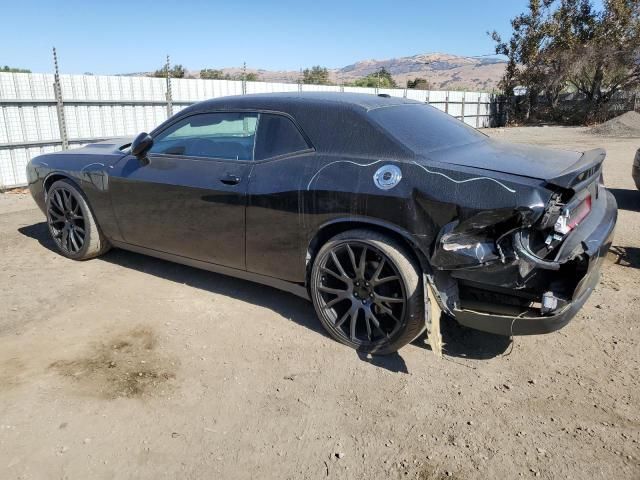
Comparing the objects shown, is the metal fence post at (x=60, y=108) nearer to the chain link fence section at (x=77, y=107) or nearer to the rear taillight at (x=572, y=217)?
the chain link fence section at (x=77, y=107)

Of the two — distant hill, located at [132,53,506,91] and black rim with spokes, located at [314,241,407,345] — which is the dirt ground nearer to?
black rim with spokes, located at [314,241,407,345]

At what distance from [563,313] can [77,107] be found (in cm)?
1067

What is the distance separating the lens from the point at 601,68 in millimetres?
30344

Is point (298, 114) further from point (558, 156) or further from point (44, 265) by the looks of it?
point (44, 265)

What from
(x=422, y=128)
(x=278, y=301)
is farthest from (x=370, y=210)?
(x=278, y=301)

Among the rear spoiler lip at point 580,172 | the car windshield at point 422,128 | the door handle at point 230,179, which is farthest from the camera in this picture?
the door handle at point 230,179

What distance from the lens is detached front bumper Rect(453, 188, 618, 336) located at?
2900 mm

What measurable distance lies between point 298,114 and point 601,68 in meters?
32.7

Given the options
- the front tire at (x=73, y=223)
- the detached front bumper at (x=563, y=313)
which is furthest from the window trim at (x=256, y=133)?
the detached front bumper at (x=563, y=313)

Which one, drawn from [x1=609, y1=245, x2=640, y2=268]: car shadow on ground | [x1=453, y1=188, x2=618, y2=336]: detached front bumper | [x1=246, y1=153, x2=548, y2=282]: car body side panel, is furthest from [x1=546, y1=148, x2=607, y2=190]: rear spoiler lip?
[x1=609, y1=245, x2=640, y2=268]: car shadow on ground

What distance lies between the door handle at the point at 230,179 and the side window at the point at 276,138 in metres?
0.22

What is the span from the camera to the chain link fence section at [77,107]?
968cm

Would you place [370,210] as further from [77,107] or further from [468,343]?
[77,107]

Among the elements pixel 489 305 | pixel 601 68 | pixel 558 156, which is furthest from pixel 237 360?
pixel 601 68
